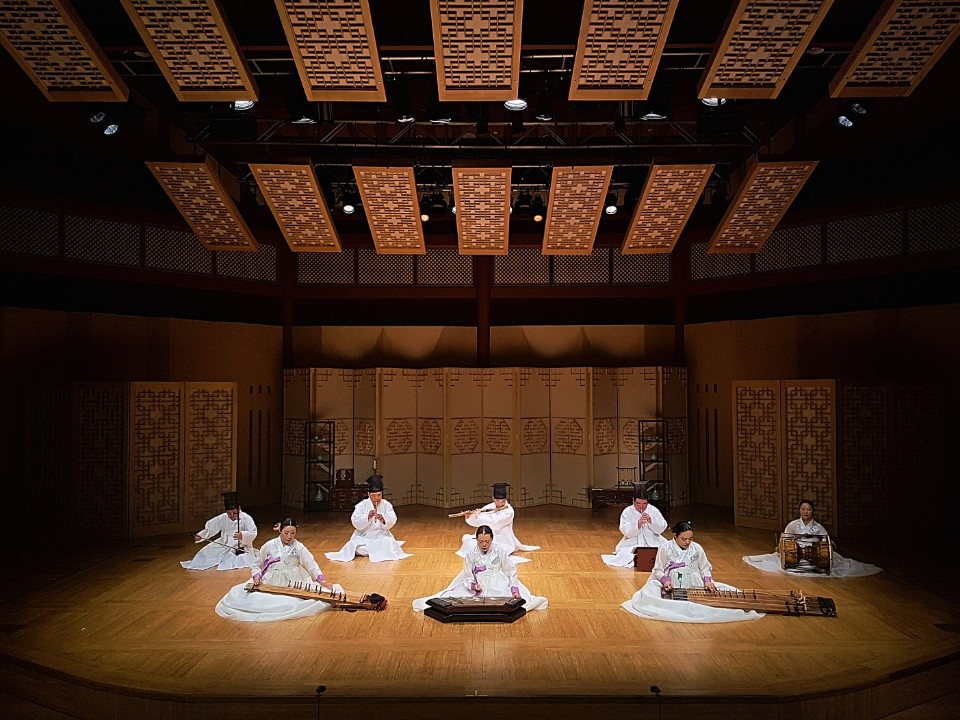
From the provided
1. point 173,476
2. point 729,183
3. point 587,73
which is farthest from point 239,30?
point 729,183

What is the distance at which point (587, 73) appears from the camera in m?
5.16

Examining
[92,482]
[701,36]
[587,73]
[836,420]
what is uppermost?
[701,36]

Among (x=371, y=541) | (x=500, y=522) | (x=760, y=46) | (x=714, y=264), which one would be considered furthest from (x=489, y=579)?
(x=714, y=264)

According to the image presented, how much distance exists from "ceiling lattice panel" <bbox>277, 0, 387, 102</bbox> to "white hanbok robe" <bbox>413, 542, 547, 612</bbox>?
11.8 feet

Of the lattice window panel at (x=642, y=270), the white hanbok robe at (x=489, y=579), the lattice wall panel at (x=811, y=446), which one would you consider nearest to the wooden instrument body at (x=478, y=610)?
the white hanbok robe at (x=489, y=579)

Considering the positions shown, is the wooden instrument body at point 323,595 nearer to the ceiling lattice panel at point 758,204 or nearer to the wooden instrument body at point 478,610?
the wooden instrument body at point 478,610

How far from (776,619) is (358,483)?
20.9 ft

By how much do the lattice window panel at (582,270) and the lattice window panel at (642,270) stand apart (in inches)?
7.2

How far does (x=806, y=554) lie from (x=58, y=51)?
7349mm

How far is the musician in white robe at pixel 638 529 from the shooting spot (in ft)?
24.1

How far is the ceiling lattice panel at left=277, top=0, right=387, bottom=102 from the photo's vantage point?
473 cm

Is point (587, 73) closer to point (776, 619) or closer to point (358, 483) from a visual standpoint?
point (776, 619)

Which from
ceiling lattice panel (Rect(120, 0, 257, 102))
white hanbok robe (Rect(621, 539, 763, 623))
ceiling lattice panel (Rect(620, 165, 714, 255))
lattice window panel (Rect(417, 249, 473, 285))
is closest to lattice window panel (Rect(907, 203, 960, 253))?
ceiling lattice panel (Rect(620, 165, 714, 255))

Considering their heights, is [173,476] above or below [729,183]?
below
